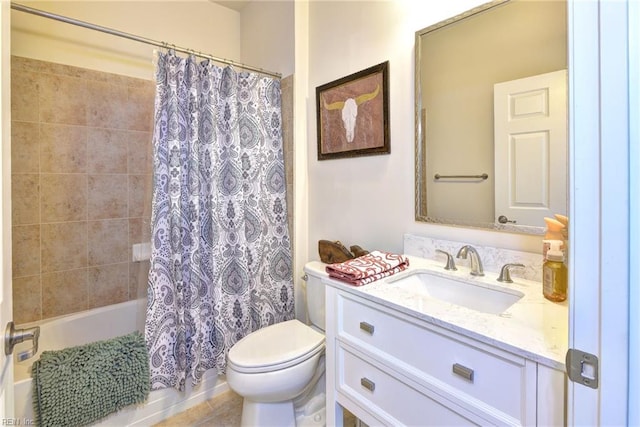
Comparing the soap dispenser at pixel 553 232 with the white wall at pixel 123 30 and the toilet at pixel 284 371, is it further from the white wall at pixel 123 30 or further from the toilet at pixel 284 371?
the white wall at pixel 123 30

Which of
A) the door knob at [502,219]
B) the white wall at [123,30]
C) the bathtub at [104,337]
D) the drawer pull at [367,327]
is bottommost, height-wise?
Result: the bathtub at [104,337]

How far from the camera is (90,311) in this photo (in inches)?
79.7

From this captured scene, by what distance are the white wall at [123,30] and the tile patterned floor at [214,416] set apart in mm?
2201

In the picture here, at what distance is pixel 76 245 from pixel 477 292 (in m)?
2.33

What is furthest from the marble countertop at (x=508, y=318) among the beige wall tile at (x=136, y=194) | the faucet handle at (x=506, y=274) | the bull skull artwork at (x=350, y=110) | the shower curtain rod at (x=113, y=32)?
the beige wall tile at (x=136, y=194)

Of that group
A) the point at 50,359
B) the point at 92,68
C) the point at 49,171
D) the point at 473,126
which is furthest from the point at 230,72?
the point at 50,359

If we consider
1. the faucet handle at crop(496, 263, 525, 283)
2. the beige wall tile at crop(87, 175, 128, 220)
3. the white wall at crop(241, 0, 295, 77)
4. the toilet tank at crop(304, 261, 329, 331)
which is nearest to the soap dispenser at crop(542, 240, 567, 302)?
the faucet handle at crop(496, 263, 525, 283)

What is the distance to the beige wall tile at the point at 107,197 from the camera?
81.0 inches

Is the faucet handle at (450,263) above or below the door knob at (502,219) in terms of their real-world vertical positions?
below

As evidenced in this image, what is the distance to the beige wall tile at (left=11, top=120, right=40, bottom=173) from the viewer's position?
1.78 metres

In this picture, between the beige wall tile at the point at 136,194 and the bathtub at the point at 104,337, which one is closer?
the bathtub at the point at 104,337

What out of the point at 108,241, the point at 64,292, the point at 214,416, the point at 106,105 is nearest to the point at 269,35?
the point at 106,105

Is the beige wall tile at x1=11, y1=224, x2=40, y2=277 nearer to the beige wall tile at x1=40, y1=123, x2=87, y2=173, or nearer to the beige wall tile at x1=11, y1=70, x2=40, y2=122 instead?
the beige wall tile at x1=40, y1=123, x2=87, y2=173

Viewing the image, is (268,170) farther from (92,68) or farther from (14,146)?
(14,146)
